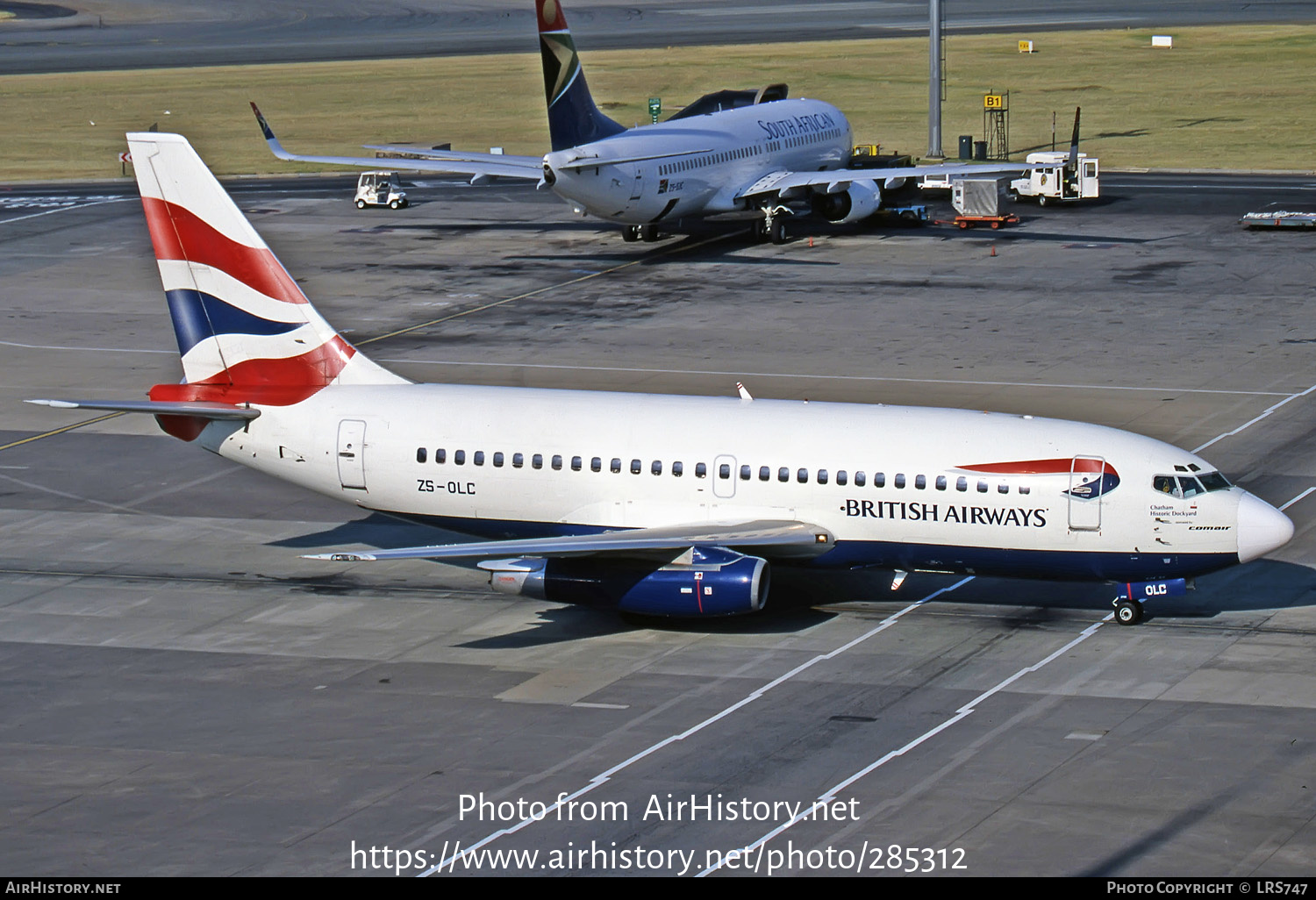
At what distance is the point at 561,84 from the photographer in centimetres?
7438

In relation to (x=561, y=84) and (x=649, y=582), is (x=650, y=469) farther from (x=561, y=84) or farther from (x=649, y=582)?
(x=561, y=84)

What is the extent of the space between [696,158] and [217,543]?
42018 millimetres

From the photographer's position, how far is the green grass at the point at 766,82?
376 feet

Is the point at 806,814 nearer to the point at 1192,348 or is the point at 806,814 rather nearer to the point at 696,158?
the point at 1192,348

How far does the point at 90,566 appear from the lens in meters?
41.9

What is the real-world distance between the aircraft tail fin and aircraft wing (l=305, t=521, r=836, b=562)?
40.6 m

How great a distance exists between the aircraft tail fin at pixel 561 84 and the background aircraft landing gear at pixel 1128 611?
1709 inches

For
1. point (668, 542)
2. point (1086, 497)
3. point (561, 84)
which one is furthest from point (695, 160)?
point (1086, 497)

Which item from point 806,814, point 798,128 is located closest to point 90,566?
point 806,814

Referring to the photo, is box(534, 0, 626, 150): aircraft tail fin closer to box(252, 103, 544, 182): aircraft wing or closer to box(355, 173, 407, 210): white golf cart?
box(252, 103, 544, 182): aircraft wing

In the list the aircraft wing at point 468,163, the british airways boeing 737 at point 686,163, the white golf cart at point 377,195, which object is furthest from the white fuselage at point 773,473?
the white golf cart at point 377,195

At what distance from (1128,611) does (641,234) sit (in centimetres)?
5192

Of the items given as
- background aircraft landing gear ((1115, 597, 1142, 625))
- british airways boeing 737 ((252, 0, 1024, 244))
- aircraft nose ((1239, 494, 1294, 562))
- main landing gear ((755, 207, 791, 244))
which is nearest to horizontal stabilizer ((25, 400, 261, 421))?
background aircraft landing gear ((1115, 597, 1142, 625))
